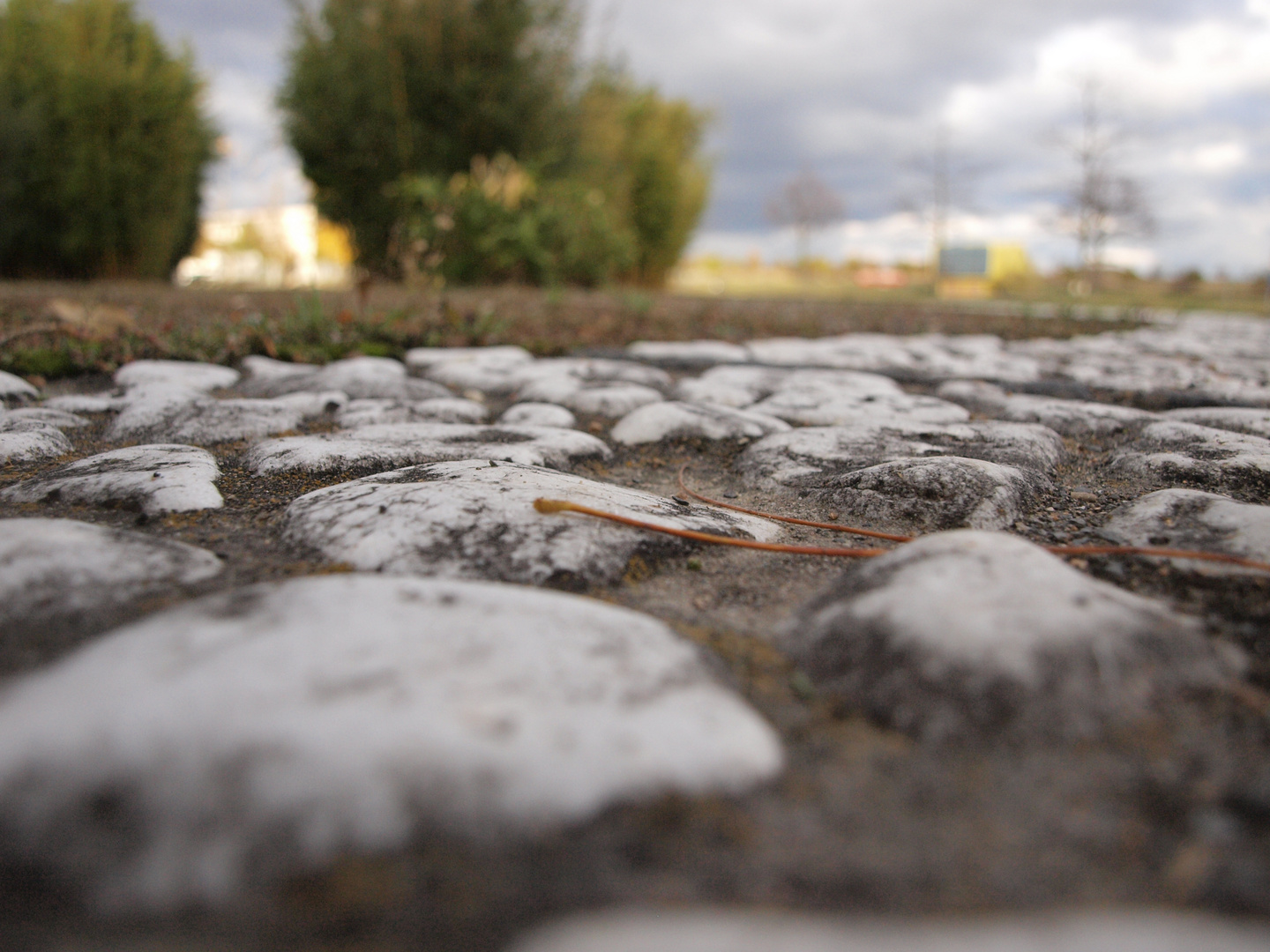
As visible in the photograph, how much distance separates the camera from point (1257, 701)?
726 mm

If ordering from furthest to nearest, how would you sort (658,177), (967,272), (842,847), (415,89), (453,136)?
(967,272) < (658,177) < (453,136) < (415,89) < (842,847)

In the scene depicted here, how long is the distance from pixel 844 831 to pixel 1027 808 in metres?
0.15

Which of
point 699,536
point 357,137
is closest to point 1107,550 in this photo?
point 699,536

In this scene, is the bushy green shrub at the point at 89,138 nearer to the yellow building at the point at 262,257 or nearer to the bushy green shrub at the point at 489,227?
the yellow building at the point at 262,257

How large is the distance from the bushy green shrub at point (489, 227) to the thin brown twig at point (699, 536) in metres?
5.83

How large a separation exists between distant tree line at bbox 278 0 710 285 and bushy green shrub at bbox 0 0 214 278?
46.5 inches

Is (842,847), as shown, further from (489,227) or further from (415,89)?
(415,89)

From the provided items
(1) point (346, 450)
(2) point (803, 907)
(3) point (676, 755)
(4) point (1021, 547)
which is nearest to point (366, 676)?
(3) point (676, 755)

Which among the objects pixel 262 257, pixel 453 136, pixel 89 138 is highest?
pixel 453 136

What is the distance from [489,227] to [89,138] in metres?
3.83

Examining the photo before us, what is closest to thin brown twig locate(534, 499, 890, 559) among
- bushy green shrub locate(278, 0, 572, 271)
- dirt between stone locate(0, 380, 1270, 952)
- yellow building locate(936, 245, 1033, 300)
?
dirt between stone locate(0, 380, 1270, 952)

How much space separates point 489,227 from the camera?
686 cm

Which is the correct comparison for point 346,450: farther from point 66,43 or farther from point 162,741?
point 66,43

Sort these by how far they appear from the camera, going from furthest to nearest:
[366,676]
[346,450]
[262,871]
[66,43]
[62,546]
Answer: [66,43] < [346,450] < [62,546] < [366,676] < [262,871]
